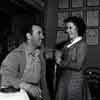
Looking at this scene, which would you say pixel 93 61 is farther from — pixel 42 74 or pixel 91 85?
pixel 42 74

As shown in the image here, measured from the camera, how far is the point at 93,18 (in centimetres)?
411

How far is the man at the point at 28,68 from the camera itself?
1.64 meters

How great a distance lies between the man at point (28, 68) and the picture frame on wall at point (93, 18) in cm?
224

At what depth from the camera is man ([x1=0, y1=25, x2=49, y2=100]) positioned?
64.4 inches

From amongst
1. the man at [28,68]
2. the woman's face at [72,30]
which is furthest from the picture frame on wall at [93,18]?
the man at [28,68]

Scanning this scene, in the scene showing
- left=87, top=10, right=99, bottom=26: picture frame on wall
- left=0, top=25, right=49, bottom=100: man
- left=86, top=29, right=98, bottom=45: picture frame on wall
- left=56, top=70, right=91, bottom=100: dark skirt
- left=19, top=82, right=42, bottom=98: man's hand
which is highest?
left=87, top=10, right=99, bottom=26: picture frame on wall

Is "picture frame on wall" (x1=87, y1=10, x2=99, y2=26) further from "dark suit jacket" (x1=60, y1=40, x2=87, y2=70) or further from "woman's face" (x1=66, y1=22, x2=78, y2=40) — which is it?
"dark suit jacket" (x1=60, y1=40, x2=87, y2=70)

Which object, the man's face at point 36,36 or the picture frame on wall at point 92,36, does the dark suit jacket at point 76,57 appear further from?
the picture frame on wall at point 92,36

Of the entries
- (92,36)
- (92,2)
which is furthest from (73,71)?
(92,2)

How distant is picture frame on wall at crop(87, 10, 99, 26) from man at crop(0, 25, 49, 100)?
7.35 feet

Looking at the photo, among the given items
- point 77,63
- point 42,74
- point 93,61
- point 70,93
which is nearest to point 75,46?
point 77,63

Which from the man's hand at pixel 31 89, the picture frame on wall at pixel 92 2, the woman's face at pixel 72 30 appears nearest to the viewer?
the man's hand at pixel 31 89

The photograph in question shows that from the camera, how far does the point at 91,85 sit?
3691 millimetres

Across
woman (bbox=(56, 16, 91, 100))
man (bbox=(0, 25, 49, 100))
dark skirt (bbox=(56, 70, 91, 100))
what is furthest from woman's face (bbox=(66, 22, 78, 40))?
man (bbox=(0, 25, 49, 100))
